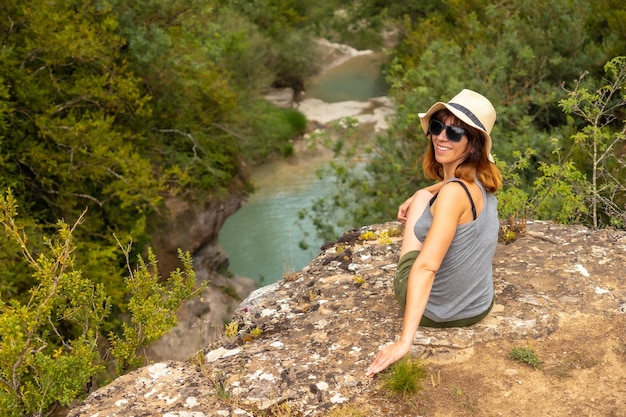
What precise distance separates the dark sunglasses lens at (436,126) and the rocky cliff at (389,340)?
1117mm

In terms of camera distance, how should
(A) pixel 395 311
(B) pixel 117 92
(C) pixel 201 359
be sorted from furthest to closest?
(B) pixel 117 92 < (A) pixel 395 311 < (C) pixel 201 359

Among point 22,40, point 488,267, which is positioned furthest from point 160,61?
point 488,267

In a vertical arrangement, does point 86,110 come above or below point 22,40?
below

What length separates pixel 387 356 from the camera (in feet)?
10.4

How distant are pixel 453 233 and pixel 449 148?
496 millimetres

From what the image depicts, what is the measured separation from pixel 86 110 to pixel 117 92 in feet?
2.33

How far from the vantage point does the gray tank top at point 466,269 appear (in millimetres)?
3332

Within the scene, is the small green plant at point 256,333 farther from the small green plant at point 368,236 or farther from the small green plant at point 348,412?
the small green plant at point 368,236

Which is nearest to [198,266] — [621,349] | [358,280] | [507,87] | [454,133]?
[507,87]

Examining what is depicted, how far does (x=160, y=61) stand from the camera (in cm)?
1231

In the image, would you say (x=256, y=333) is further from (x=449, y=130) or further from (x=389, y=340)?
(x=449, y=130)

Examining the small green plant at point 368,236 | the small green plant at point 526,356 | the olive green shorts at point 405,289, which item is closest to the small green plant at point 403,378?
the olive green shorts at point 405,289

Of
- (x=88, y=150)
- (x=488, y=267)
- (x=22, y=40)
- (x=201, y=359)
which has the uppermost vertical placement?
(x=22, y=40)

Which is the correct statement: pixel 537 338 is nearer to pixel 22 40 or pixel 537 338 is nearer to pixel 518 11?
pixel 22 40
